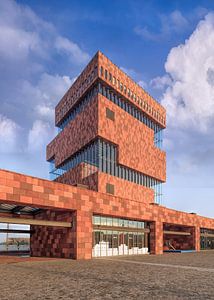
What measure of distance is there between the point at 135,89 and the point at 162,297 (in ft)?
166

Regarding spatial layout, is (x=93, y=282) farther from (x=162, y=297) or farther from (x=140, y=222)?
(x=140, y=222)

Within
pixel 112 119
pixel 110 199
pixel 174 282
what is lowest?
pixel 174 282

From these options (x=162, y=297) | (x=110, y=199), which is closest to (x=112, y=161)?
(x=110, y=199)

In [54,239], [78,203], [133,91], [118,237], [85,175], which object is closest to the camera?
[78,203]

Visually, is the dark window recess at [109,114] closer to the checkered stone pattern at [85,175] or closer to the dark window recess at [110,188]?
the checkered stone pattern at [85,175]

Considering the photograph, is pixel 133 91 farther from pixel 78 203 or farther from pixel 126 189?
pixel 78 203

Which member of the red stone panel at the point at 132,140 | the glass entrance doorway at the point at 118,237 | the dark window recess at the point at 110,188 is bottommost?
the glass entrance doorway at the point at 118,237

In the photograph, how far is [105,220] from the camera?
105 ft

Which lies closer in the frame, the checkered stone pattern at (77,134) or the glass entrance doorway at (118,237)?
the glass entrance doorway at (118,237)

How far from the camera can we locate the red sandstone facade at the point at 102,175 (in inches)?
1048

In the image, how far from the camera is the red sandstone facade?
87.3 ft

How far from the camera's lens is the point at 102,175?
1834 inches

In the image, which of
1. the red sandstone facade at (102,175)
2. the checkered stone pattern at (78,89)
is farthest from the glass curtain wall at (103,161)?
the checkered stone pattern at (78,89)

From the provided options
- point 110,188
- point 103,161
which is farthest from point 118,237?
point 103,161
